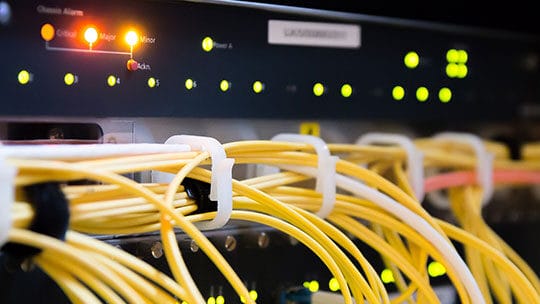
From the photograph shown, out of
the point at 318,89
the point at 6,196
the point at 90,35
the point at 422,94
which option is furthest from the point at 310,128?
the point at 6,196

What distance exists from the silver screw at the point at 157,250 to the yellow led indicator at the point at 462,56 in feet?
1.28

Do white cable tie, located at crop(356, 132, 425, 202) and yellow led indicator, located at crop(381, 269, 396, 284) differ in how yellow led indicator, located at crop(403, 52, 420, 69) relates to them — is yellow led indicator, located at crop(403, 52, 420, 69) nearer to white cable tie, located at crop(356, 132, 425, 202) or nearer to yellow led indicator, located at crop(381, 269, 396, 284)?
white cable tie, located at crop(356, 132, 425, 202)

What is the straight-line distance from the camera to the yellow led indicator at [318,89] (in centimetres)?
74

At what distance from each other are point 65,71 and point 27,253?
0.18 m

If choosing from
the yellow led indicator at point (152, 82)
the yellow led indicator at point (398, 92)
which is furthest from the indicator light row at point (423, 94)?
the yellow led indicator at point (152, 82)

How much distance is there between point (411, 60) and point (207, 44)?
24 cm

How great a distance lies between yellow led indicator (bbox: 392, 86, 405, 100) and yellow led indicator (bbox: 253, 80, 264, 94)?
0.52 ft

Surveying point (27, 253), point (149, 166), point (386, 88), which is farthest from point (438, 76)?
point (27, 253)

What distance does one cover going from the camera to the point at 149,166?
543mm

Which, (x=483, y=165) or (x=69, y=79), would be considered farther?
(x=483, y=165)

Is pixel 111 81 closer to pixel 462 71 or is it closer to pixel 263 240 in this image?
pixel 263 240

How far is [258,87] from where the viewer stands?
71 centimetres

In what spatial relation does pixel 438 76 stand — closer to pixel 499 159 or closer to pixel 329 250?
pixel 499 159

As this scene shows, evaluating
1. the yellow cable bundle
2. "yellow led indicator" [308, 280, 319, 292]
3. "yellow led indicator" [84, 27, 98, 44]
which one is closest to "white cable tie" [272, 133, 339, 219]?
the yellow cable bundle
